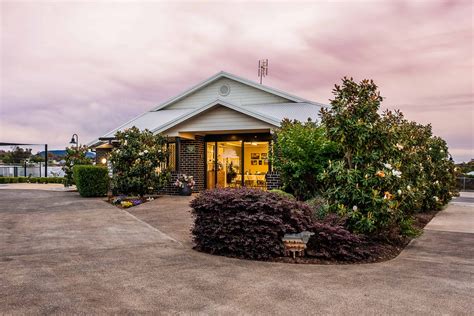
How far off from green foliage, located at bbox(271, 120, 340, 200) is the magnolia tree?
606cm

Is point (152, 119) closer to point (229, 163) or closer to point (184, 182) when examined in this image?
point (229, 163)

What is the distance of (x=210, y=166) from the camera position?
18.2 meters

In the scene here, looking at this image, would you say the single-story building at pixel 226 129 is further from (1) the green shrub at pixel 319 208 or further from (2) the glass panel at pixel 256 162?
(1) the green shrub at pixel 319 208

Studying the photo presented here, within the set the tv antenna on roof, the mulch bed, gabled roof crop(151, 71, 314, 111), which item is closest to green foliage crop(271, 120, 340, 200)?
the mulch bed

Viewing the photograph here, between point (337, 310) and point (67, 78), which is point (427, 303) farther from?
point (67, 78)

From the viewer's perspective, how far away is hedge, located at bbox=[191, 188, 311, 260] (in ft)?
21.7

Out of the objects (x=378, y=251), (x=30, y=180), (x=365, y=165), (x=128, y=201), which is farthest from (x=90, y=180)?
(x=30, y=180)

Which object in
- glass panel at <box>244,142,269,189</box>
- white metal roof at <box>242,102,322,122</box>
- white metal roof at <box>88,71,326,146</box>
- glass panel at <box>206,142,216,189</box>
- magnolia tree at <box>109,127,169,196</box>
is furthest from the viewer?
glass panel at <box>206,142,216,189</box>

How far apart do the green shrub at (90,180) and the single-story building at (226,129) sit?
9.42 ft

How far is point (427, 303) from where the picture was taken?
4422 millimetres

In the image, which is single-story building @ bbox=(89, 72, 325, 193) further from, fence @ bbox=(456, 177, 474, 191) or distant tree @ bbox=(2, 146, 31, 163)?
distant tree @ bbox=(2, 146, 31, 163)

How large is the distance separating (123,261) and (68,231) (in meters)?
3.21

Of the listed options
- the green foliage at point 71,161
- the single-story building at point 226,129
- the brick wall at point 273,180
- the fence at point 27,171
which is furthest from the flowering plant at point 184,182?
the fence at point 27,171

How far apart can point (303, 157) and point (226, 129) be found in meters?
5.65
